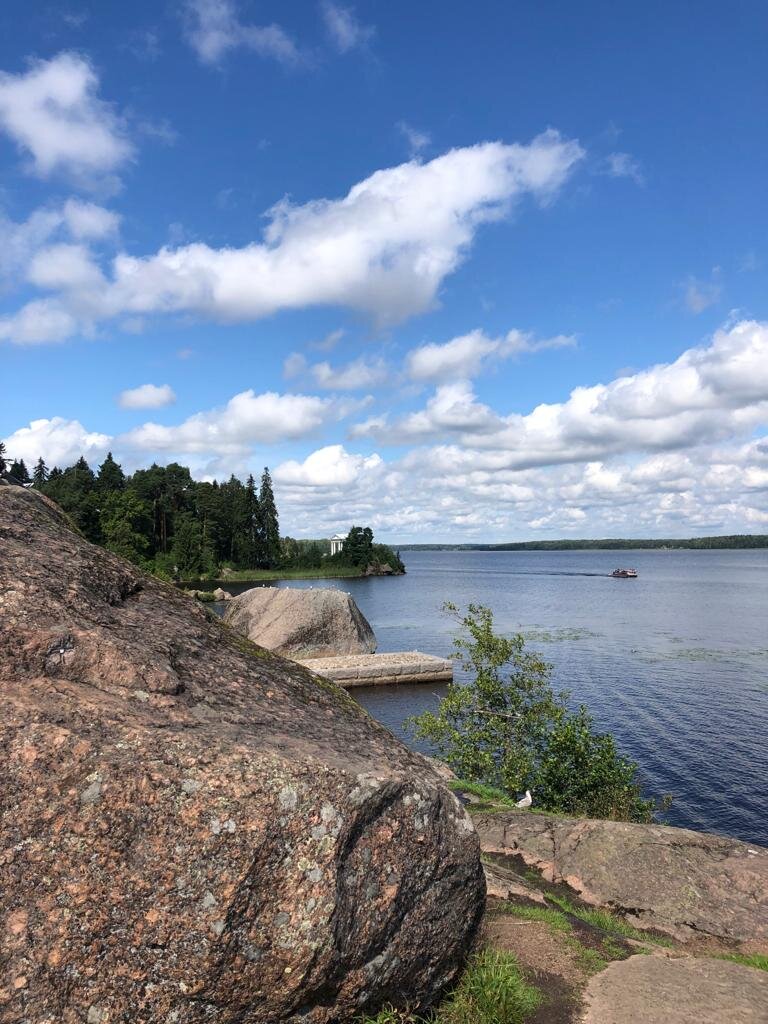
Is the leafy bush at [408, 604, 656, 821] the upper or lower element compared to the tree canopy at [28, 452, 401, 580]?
lower

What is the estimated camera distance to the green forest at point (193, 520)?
106 meters

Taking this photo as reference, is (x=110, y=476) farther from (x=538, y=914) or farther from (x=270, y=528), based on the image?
(x=538, y=914)

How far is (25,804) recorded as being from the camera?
193 inches

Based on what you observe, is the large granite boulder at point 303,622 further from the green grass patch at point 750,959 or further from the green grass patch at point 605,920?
the green grass patch at point 750,959

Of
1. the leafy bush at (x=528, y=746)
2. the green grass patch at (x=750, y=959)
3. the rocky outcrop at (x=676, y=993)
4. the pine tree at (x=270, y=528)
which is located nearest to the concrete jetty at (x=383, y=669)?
the leafy bush at (x=528, y=746)

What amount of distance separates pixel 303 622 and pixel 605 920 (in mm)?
35566


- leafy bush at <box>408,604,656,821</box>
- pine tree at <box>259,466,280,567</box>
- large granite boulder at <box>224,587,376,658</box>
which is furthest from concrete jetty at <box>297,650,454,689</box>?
pine tree at <box>259,466,280,567</box>

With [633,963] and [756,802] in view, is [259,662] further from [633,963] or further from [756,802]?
[756,802]

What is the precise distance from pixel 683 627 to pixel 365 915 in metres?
63.7

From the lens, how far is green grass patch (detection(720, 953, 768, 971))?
8.98m

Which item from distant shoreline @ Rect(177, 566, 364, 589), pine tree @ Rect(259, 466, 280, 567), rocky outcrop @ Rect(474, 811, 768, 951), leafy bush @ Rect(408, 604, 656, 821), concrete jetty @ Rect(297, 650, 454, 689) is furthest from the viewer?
pine tree @ Rect(259, 466, 280, 567)

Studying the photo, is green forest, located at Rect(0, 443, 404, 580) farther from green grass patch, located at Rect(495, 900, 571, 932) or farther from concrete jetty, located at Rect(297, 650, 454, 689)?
green grass patch, located at Rect(495, 900, 571, 932)

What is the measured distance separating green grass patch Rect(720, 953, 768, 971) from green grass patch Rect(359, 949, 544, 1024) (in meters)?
4.27

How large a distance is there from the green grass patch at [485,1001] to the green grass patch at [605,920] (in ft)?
10.9
